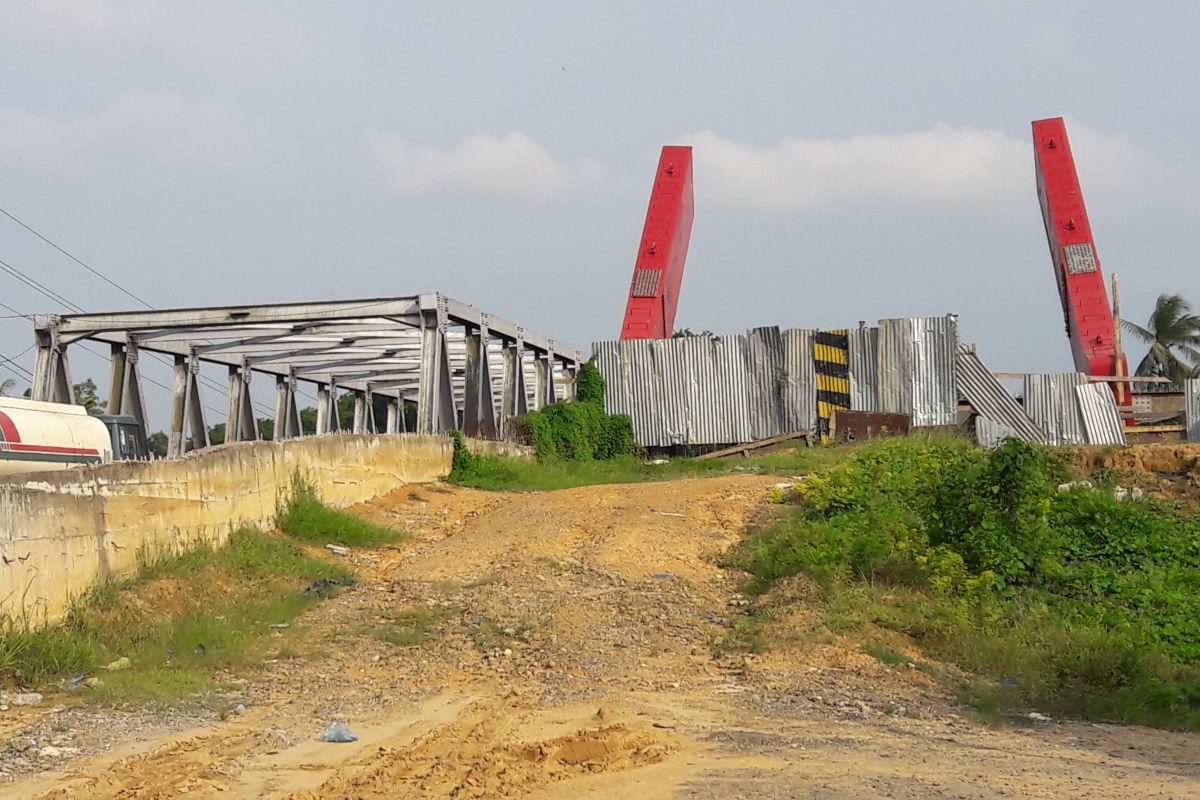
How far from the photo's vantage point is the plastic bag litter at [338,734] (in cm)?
625

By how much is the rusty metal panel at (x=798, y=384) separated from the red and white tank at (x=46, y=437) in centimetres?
1299

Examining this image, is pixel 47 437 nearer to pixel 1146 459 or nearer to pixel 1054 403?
pixel 1146 459

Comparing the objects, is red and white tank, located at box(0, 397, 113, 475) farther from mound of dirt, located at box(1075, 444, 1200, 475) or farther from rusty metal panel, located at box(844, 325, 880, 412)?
rusty metal panel, located at box(844, 325, 880, 412)

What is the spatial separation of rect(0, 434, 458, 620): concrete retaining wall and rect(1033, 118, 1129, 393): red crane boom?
753 inches

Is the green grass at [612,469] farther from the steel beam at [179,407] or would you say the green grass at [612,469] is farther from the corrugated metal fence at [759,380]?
the steel beam at [179,407]

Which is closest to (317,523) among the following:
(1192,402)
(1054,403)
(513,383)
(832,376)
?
(513,383)

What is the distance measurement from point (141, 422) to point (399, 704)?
16075 millimetres

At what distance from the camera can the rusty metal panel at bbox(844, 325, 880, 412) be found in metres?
24.1

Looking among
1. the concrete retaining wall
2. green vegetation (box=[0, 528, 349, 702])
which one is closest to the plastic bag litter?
green vegetation (box=[0, 528, 349, 702])

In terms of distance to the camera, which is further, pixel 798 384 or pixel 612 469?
pixel 798 384

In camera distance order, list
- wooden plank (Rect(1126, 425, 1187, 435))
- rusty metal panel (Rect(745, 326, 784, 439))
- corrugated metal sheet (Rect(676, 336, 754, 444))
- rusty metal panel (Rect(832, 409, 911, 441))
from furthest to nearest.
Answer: corrugated metal sheet (Rect(676, 336, 754, 444)) → rusty metal panel (Rect(745, 326, 784, 439)) → rusty metal panel (Rect(832, 409, 911, 441)) → wooden plank (Rect(1126, 425, 1187, 435))

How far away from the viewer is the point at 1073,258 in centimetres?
2894

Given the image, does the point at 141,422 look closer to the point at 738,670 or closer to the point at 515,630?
the point at 515,630

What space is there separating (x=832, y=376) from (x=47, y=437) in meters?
14.8
